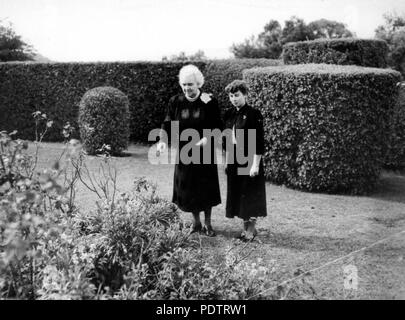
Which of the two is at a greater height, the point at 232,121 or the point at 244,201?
the point at 232,121

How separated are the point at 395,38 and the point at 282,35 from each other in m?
20.6

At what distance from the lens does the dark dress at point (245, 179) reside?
5.62 metres

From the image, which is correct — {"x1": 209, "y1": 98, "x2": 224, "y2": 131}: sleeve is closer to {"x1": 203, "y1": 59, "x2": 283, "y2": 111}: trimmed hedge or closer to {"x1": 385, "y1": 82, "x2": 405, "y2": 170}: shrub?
{"x1": 385, "y1": 82, "x2": 405, "y2": 170}: shrub

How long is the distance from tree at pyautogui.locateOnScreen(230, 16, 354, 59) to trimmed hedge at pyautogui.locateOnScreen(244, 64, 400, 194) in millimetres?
26859

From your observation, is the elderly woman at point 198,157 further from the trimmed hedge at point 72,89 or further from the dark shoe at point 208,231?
the trimmed hedge at point 72,89

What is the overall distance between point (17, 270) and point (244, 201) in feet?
9.20

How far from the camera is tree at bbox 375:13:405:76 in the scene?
16594 millimetres

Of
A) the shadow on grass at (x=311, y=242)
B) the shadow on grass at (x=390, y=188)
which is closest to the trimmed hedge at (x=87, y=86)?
the shadow on grass at (x=390, y=188)

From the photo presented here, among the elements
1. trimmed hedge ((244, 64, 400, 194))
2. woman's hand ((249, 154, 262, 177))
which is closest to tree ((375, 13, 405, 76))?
trimmed hedge ((244, 64, 400, 194))

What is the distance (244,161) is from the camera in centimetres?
581

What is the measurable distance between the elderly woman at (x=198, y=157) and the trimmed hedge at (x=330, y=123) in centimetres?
298
